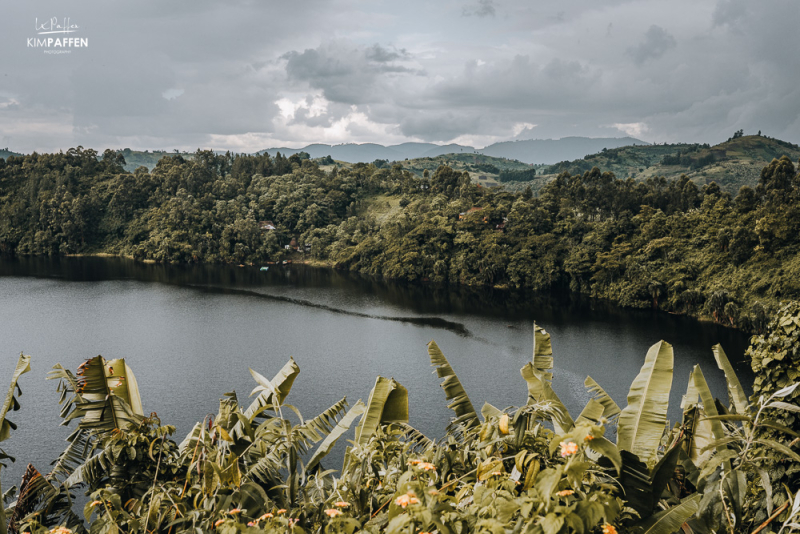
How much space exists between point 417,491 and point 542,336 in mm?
4165

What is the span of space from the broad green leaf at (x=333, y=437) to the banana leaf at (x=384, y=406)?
16 centimetres

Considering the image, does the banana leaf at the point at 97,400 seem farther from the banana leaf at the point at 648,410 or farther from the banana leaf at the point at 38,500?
the banana leaf at the point at 648,410

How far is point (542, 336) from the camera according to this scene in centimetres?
659

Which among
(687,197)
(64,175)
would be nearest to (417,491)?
(687,197)

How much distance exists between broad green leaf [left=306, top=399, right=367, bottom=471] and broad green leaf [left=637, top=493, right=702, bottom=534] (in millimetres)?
3074

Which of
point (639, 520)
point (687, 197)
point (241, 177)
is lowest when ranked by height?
point (639, 520)

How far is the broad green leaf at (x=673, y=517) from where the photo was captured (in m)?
3.99

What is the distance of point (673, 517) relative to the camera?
403 cm

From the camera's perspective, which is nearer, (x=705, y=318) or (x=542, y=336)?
(x=542, y=336)

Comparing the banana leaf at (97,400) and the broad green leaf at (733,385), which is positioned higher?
the broad green leaf at (733,385)

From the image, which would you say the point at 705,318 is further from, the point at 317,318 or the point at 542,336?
the point at 542,336

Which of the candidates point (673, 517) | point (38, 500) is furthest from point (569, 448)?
point (38, 500)

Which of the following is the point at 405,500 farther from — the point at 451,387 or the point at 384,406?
the point at 451,387

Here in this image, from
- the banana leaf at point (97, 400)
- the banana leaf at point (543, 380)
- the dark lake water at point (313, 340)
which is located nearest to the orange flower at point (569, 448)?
the banana leaf at point (543, 380)
